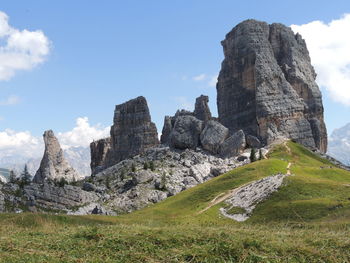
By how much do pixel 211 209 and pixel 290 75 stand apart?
111m

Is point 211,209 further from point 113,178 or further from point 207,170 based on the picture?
point 113,178

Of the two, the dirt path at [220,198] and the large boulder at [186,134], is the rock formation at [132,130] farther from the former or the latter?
the dirt path at [220,198]

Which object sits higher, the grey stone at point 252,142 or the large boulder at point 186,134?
the large boulder at point 186,134

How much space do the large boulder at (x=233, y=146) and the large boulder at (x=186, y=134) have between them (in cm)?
1164

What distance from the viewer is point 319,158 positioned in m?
134

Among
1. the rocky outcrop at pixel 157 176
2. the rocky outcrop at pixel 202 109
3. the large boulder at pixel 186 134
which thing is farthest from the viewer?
the rocky outcrop at pixel 202 109

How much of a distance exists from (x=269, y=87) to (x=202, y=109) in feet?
119

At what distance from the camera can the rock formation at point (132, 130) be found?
17162 centimetres

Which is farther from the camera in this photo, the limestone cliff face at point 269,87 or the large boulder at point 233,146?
the limestone cliff face at point 269,87

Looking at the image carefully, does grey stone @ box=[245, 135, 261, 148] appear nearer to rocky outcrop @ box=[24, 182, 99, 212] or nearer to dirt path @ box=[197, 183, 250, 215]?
rocky outcrop @ box=[24, 182, 99, 212]

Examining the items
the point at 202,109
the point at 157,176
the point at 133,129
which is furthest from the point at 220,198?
the point at 202,109

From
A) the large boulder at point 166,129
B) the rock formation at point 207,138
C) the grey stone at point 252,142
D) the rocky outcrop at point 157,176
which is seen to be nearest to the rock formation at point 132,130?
the large boulder at point 166,129

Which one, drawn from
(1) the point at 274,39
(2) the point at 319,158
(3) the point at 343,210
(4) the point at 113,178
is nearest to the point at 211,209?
(3) the point at 343,210

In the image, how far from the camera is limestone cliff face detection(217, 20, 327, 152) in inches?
5881
